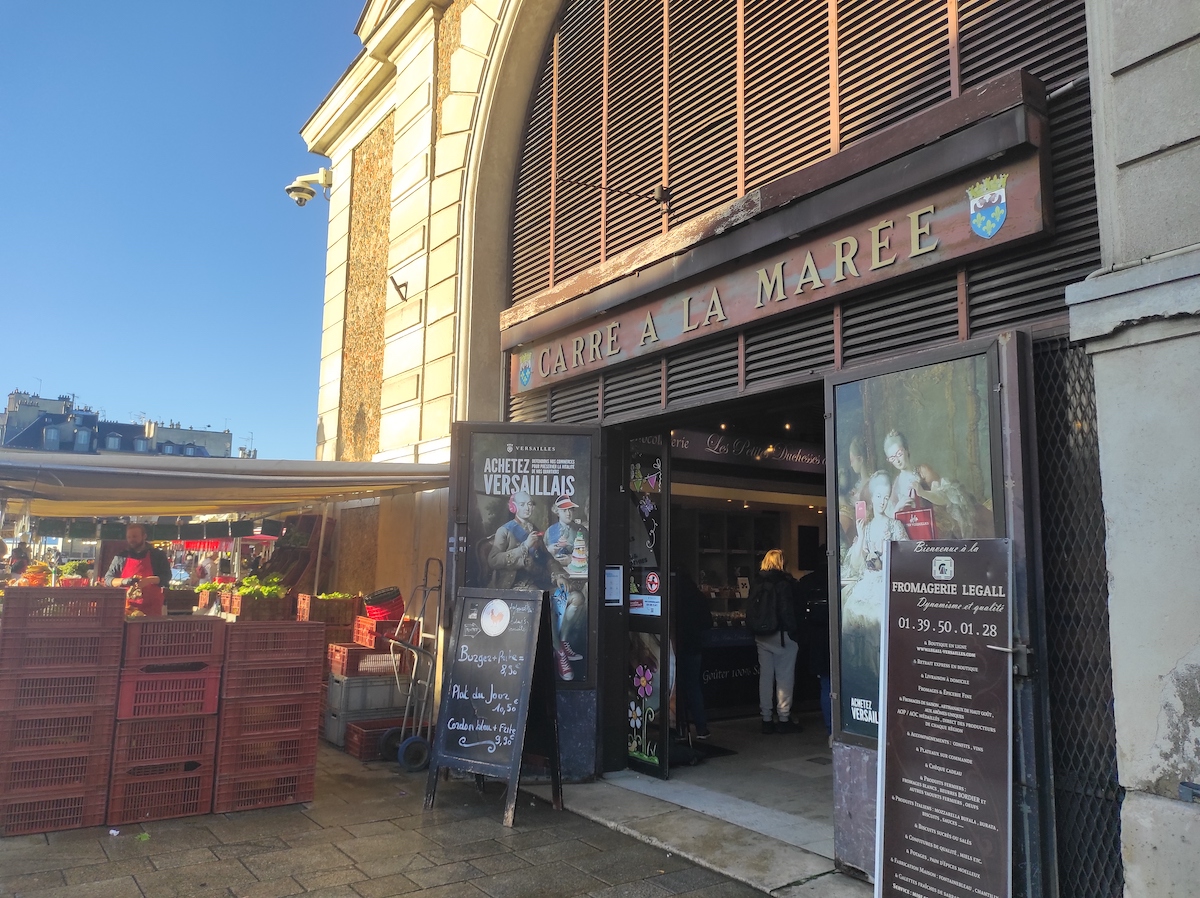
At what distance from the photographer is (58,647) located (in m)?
5.68

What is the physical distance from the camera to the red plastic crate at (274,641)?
20.2 feet

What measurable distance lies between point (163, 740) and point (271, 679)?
77 cm

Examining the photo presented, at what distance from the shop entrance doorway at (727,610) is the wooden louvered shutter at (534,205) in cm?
217

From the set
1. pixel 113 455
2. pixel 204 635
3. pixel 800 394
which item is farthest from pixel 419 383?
pixel 800 394

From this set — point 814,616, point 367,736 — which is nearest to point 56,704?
point 367,736

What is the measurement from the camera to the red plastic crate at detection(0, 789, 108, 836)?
17.9 feet

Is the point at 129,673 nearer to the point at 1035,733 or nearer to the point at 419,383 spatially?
the point at 419,383

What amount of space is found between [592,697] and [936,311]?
13.5 ft

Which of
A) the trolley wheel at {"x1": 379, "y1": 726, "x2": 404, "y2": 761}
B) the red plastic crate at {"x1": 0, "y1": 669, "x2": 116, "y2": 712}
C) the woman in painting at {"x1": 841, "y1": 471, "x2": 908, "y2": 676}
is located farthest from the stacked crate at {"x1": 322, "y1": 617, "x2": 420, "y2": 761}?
the woman in painting at {"x1": 841, "y1": 471, "x2": 908, "y2": 676}

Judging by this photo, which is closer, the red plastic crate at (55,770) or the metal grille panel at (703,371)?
the red plastic crate at (55,770)

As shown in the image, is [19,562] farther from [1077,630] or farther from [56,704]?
[1077,630]

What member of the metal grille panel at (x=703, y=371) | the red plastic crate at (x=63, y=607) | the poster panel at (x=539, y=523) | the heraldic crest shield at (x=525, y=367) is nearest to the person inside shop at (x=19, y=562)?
the red plastic crate at (x=63, y=607)

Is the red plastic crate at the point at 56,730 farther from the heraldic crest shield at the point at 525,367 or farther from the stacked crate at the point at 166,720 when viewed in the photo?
the heraldic crest shield at the point at 525,367

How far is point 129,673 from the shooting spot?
5.85 meters
